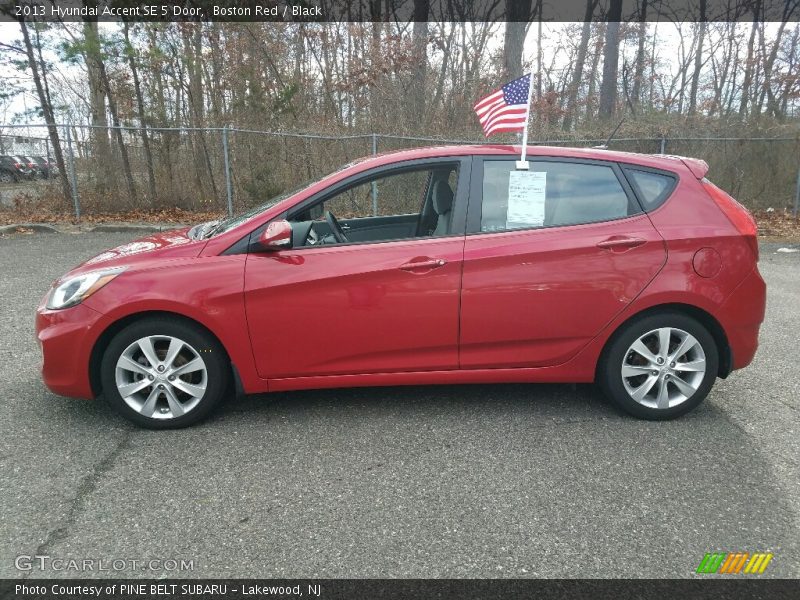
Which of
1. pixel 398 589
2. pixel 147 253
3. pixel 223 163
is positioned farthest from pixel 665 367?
pixel 223 163

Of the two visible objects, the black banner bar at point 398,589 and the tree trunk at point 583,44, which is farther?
the tree trunk at point 583,44

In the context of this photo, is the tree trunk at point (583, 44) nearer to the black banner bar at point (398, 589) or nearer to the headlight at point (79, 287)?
the headlight at point (79, 287)

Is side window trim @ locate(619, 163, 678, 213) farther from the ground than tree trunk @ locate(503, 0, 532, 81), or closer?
closer

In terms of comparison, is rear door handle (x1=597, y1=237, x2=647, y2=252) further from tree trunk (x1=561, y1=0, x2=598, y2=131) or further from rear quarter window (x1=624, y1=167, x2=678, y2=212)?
tree trunk (x1=561, y1=0, x2=598, y2=131)

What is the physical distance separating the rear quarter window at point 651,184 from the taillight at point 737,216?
25cm

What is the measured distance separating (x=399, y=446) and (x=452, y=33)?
16.8 m

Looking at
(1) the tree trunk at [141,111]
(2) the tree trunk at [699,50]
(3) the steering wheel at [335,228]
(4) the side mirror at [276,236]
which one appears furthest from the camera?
(2) the tree trunk at [699,50]

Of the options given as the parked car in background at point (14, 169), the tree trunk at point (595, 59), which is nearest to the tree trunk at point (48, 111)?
the parked car in background at point (14, 169)

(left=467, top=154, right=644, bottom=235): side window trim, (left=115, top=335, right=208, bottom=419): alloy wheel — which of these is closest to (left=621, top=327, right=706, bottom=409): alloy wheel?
(left=467, top=154, right=644, bottom=235): side window trim

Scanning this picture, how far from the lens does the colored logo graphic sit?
6.95ft

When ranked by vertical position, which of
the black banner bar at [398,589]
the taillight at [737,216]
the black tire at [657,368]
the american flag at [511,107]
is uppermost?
the american flag at [511,107]

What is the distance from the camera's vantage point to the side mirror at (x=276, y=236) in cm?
303

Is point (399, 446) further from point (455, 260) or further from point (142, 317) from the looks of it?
point (142, 317)

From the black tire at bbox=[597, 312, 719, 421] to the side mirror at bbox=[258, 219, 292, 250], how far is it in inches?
82.8
